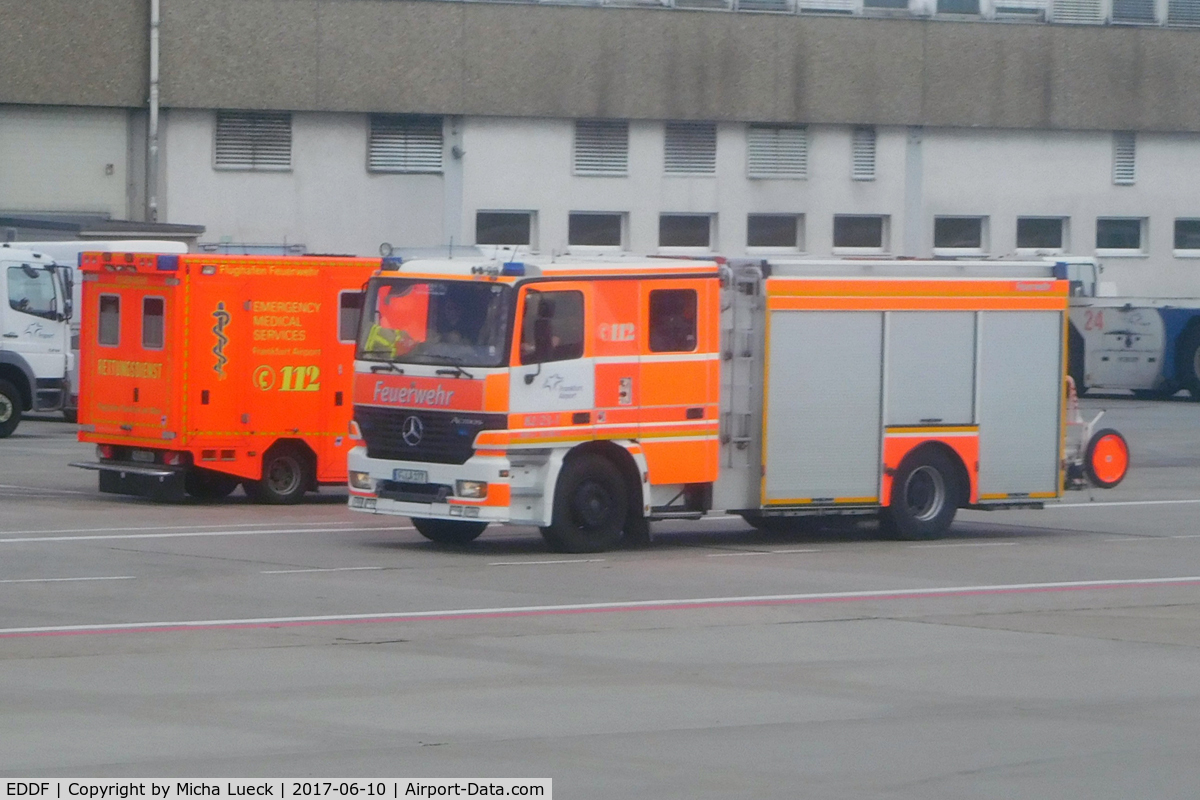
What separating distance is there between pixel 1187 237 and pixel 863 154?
30.0 ft

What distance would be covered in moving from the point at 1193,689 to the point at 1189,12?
3937 centimetres

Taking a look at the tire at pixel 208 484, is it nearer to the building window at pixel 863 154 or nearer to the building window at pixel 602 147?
the building window at pixel 602 147

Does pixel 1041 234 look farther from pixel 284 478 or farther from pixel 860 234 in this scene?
pixel 284 478

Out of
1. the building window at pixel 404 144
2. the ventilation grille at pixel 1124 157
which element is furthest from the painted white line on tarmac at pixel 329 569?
the ventilation grille at pixel 1124 157

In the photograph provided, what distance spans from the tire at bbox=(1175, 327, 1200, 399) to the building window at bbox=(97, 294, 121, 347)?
27162 mm

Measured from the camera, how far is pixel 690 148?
4406cm

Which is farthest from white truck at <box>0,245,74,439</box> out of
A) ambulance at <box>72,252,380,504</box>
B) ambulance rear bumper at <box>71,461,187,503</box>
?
ambulance rear bumper at <box>71,461,187,503</box>

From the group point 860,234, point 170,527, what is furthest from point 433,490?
point 860,234

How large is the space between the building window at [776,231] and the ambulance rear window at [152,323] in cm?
2433

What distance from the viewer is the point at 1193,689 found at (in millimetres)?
11445

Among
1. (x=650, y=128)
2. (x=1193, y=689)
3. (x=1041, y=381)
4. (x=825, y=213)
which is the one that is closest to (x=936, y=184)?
(x=825, y=213)

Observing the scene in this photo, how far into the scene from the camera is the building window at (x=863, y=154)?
148 ft

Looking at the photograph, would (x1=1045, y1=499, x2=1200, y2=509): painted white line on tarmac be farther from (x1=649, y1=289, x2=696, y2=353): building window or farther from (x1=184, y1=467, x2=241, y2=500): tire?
(x1=184, y1=467, x2=241, y2=500): tire

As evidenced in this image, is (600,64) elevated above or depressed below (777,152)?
above
